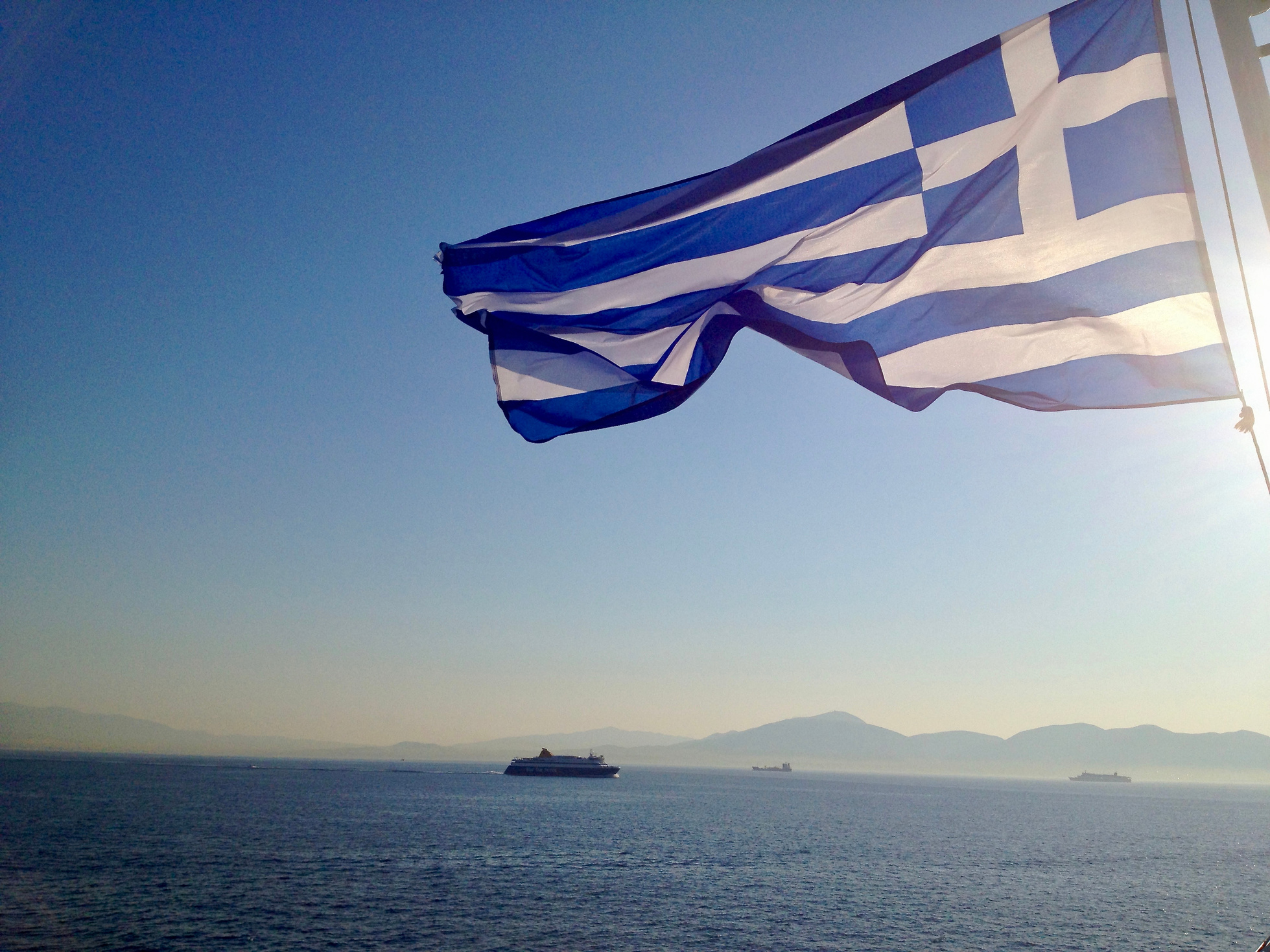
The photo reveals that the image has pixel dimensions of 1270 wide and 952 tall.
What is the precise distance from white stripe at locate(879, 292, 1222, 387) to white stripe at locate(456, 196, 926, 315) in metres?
0.86

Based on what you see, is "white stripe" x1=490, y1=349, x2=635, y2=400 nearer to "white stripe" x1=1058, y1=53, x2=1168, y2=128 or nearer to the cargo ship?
"white stripe" x1=1058, y1=53, x2=1168, y2=128

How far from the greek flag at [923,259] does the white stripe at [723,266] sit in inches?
0.5

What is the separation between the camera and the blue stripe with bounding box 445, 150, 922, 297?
5656 mm

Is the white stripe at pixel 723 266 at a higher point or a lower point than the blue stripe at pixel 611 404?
higher

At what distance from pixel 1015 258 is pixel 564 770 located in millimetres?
162483

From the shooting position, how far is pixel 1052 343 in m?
5.01

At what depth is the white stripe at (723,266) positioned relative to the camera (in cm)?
560

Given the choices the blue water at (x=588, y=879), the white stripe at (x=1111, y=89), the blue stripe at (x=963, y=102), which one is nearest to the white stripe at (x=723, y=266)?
the blue stripe at (x=963, y=102)

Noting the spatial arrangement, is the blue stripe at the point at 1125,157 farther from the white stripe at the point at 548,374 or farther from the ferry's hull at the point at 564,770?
the ferry's hull at the point at 564,770

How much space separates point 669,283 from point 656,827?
7197cm

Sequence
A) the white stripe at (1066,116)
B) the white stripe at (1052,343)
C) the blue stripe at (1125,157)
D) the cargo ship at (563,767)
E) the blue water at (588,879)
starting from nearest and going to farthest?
the white stripe at (1052,343), the blue stripe at (1125,157), the white stripe at (1066,116), the blue water at (588,879), the cargo ship at (563,767)

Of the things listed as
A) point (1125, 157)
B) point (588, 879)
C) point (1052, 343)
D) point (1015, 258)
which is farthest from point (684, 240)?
point (588, 879)

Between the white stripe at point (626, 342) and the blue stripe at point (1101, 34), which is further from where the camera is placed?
the white stripe at point (626, 342)

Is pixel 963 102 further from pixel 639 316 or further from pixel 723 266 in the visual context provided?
pixel 639 316
